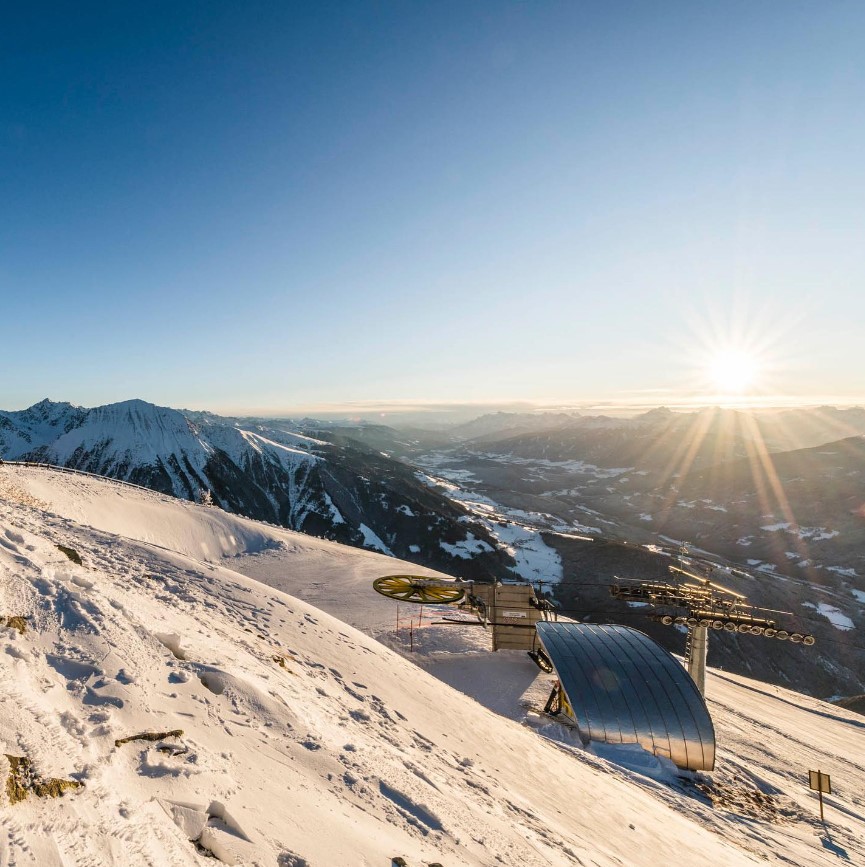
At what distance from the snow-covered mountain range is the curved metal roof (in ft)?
256

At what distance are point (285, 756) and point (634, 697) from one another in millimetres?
19501

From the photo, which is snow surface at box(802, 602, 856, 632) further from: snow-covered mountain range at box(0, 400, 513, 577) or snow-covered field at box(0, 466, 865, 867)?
snow-covered field at box(0, 466, 865, 867)

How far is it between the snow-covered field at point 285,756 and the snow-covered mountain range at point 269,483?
8443 centimetres

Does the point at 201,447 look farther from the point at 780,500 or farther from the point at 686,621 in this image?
the point at 780,500

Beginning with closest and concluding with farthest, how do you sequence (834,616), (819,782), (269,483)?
(819,782) → (834,616) → (269,483)

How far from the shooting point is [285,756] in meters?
8.21

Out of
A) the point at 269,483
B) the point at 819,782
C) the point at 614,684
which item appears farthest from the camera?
the point at 269,483

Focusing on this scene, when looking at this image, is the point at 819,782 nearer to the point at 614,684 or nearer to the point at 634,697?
the point at 634,697

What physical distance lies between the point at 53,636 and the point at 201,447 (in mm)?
145322

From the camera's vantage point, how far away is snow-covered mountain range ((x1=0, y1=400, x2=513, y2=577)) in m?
114

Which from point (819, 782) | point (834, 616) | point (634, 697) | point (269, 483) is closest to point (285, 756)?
point (634, 697)

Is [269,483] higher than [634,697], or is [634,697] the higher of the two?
[634,697]

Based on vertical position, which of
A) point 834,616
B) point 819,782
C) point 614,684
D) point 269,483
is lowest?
point 834,616

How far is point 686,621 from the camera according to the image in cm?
2797
